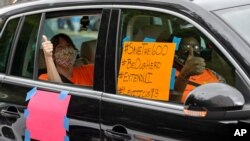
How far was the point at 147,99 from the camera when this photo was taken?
3.14 metres

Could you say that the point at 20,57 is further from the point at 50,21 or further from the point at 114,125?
the point at 114,125

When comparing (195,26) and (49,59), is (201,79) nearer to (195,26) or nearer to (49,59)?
(195,26)

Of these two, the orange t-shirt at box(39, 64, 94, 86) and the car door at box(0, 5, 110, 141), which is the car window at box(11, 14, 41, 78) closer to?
the car door at box(0, 5, 110, 141)

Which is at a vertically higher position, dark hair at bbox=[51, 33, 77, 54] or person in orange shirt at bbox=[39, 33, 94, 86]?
dark hair at bbox=[51, 33, 77, 54]

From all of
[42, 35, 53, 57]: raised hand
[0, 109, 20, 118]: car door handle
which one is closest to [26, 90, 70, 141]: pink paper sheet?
[0, 109, 20, 118]: car door handle

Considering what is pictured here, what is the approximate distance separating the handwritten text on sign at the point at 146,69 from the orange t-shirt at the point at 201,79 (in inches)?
3.7

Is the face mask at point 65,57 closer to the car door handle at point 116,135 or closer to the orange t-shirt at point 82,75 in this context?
the orange t-shirt at point 82,75

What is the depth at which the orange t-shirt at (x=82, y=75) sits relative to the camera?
3572 mm

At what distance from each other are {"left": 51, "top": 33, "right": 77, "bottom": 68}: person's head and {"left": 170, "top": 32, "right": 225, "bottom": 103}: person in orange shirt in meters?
1.07

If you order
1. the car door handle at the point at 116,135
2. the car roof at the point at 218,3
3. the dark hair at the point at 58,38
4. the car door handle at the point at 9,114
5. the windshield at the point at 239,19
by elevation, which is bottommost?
the car door handle at the point at 116,135

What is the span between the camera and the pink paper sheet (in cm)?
350

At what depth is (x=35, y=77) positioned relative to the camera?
3.88 meters

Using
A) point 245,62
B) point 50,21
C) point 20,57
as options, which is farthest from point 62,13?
point 245,62

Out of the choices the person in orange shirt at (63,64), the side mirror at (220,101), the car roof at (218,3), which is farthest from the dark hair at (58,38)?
the side mirror at (220,101)
